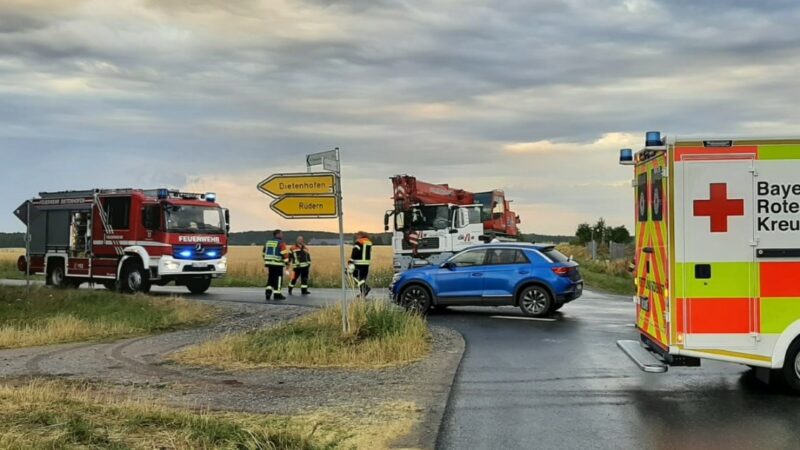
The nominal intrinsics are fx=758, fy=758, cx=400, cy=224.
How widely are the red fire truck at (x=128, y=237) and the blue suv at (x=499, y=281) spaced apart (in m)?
8.44

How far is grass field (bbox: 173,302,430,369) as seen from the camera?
10.9m

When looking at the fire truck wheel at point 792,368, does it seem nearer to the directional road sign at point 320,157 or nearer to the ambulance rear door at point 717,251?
the ambulance rear door at point 717,251

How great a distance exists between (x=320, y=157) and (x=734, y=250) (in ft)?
21.4

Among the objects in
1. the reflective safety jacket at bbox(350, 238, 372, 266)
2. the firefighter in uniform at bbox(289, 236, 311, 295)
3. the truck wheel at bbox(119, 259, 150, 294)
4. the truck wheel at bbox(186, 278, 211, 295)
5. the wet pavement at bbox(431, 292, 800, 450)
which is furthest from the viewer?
the truck wheel at bbox(186, 278, 211, 295)

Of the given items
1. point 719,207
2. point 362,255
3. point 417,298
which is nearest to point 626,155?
point 719,207

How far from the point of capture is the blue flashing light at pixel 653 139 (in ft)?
27.1

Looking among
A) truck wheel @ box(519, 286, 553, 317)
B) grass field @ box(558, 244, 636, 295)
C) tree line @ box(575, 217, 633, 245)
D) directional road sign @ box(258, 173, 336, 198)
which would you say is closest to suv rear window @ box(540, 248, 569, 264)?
truck wheel @ box(519, 286, 553, 317)

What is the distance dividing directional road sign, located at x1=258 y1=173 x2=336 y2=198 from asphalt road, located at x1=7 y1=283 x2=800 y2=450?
3466mm

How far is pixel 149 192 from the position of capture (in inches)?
902

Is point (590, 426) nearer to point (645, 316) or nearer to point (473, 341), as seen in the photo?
point (645, 316)

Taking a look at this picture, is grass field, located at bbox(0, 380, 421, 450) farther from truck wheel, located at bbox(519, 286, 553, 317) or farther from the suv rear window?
the suv rear window

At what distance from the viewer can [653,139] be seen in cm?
829

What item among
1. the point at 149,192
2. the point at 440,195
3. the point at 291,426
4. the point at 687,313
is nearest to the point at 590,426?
the point at 687,313

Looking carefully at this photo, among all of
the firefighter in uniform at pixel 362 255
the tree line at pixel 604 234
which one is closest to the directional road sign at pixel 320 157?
the firefighter in uniform at pixel 362 255
